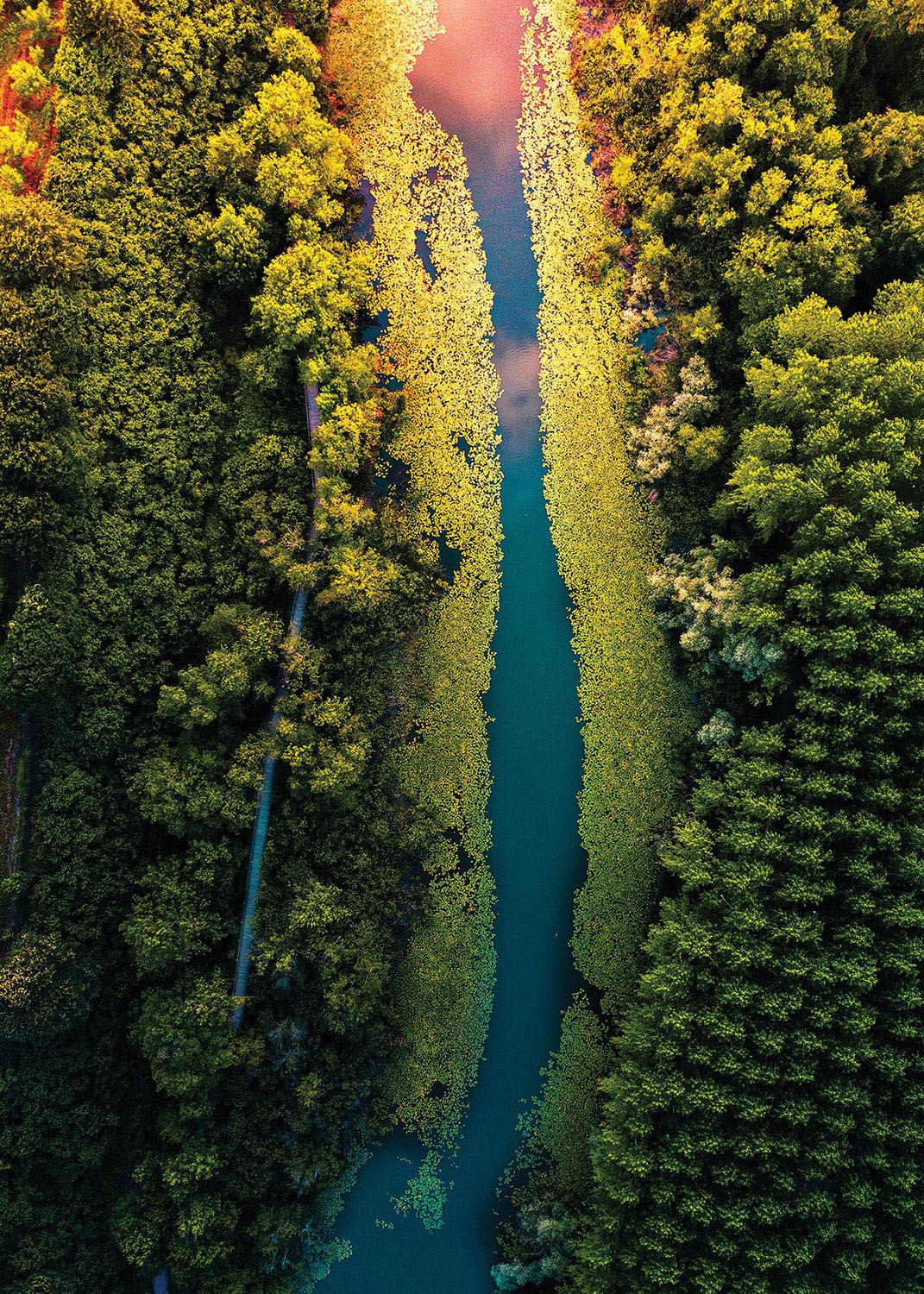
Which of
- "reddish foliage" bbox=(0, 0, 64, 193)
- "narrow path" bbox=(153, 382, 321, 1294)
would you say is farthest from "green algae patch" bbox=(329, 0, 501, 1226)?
"reddish foliage" bbox=(0, 0, 64, 193)

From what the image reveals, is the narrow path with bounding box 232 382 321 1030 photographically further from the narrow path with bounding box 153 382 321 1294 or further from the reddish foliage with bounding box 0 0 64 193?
the reddish foliage with bounding box 0 0 64 193

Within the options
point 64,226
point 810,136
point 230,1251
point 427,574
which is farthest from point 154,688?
point 810,136

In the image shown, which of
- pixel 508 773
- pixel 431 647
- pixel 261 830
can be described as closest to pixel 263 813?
pixel 261 830

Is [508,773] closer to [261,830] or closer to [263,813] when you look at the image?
[263,813]

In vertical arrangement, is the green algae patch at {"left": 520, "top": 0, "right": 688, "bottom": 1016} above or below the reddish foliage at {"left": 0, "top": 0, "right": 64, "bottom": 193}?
below

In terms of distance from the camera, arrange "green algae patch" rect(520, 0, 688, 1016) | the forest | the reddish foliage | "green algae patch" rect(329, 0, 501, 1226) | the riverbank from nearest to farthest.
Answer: the forest
the reddish foliage
"green algae patch" rect(329, 0, 501, 1226)
the riverbank
"green algae patch" rect(520, 0, 688, 1016)

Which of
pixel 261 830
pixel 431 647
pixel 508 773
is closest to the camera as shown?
pixel 261 830

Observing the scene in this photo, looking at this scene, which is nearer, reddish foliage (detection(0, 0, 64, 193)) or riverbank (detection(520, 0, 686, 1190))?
reddish foliage (detection(0, 0, 64, 193))
